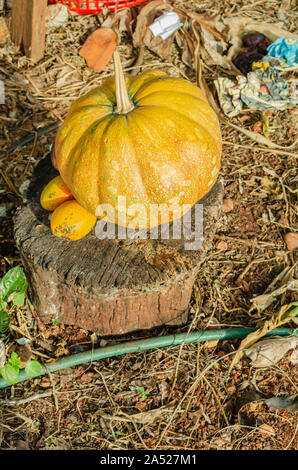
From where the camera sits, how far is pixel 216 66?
4863 millimetres

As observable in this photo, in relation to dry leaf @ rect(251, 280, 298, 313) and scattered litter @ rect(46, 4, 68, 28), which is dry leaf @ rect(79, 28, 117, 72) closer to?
scattered litter @ rect(46, 4, 68, 28)

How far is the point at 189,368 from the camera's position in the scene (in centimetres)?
278

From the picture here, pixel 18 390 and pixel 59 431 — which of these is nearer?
pixel 59 431

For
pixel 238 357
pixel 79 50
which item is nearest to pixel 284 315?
pixel 238 357

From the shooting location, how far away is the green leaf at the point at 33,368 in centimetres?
257

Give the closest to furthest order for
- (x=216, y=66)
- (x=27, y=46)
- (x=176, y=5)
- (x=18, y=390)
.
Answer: (x=18, y=390)
(x=27, y=46)
(x=216, y=66)
(x=176, y=5)

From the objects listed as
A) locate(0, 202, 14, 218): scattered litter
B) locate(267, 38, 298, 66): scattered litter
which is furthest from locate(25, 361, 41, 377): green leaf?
locate(267, 38, 298, 66): scattered litter

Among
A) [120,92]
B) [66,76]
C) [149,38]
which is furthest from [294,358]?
[149,38]

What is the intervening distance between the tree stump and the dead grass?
0.58ft

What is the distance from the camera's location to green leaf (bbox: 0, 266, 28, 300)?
2.79 metres

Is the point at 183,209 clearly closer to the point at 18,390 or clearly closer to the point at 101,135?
the point at 101,135

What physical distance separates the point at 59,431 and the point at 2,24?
408 centimetres

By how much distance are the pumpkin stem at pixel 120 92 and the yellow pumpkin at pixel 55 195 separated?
0.54 metres

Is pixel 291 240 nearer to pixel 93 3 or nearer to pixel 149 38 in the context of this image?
pixel 149 38
